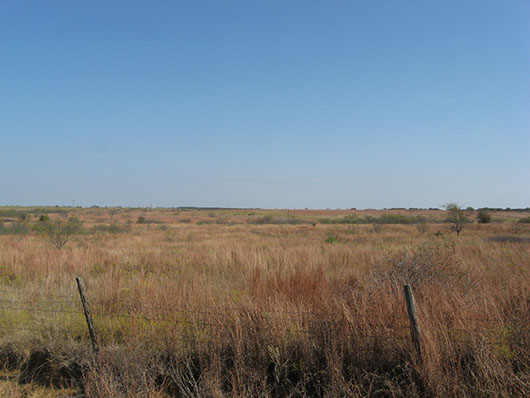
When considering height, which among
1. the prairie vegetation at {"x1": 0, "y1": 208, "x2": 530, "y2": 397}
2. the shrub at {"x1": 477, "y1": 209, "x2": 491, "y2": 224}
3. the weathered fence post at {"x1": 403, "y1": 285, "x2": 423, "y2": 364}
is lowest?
the prairie vegetation at {"x1": 0, "y1": 208, "x2": 530, "y2": 397}

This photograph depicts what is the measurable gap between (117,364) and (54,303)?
319cm

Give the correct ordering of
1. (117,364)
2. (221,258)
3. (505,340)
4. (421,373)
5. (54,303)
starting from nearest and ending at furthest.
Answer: (421,373) < (505,340) < (117,364) < (54,303) < (221,258)

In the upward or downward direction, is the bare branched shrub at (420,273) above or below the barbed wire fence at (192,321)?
above

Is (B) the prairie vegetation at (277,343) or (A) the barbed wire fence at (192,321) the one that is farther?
(A) the barbed wire fence at (192,321)

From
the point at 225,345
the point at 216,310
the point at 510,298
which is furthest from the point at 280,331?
the point at 510,298

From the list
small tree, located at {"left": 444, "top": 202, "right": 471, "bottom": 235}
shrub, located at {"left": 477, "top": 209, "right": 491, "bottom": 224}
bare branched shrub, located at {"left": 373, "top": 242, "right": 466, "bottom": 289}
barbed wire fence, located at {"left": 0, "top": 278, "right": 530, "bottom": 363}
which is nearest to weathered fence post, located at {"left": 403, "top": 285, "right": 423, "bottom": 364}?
barbed wire fence, located at {"left": 0, "top": 278, "right": 530, "bottom": 363}

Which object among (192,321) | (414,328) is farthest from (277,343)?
(414,328)

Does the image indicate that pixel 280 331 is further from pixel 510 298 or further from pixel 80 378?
pixel 510 298

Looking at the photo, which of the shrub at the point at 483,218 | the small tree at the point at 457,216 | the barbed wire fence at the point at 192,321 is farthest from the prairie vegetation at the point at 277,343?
the shrub at the point at 483,218

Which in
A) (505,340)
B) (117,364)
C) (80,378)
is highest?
(505,340)

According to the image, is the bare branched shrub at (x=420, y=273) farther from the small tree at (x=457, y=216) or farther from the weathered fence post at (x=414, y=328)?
the small tree at (x=457, y=216)

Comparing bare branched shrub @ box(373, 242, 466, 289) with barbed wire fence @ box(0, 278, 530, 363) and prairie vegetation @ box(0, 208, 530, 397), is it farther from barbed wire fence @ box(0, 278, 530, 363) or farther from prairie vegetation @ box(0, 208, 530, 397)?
barbed wire fence @ box(0, 278, 530, 363)

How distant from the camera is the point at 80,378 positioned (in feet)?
14.3

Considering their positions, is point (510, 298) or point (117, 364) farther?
point (510, 298)
